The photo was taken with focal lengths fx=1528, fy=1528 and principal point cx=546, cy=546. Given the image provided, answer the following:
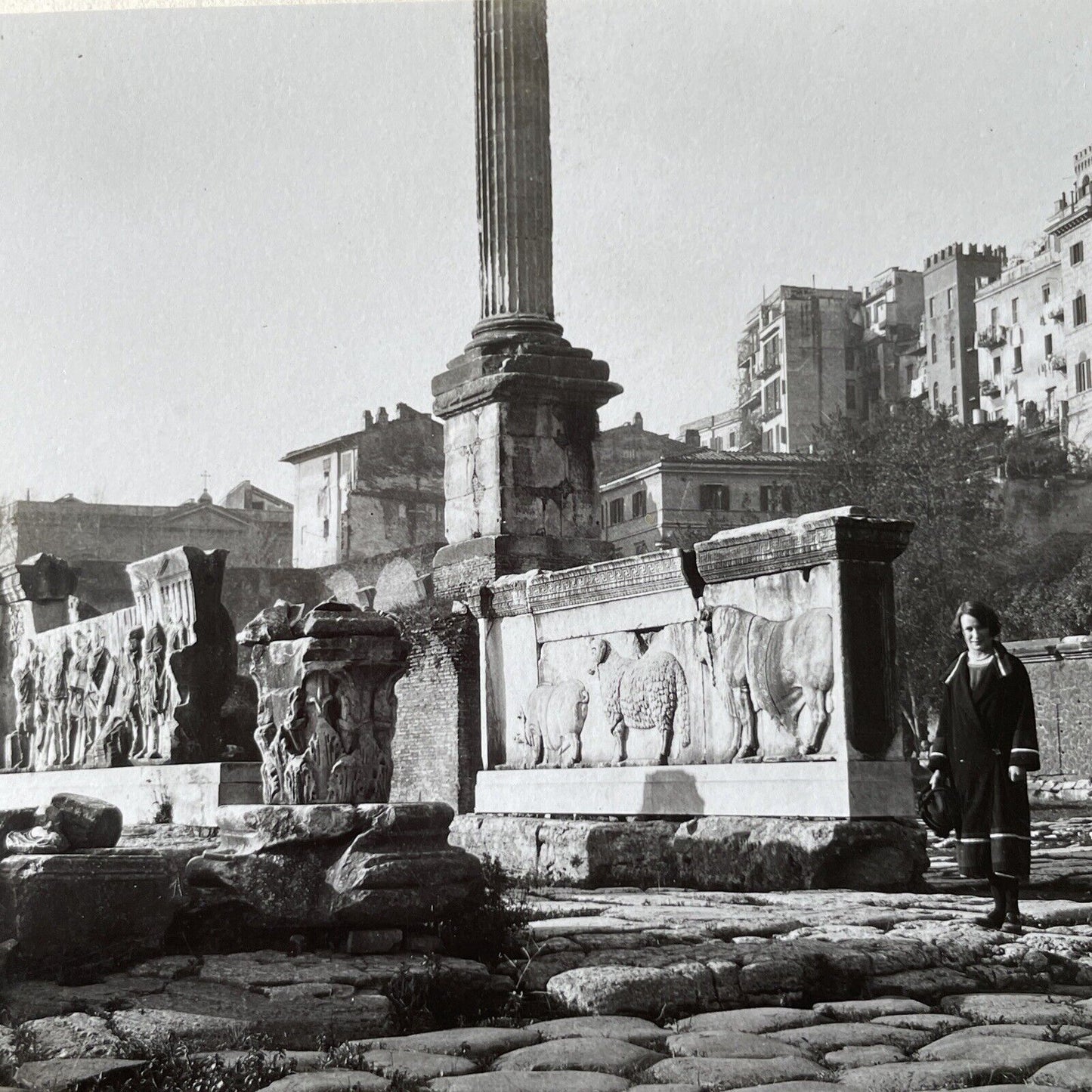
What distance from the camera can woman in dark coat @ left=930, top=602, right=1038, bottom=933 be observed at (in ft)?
21.9

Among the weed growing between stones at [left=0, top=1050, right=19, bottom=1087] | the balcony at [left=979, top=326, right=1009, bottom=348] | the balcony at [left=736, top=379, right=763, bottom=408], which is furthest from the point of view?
the balcony at [left=736, top=379, right=763, bottom=408]

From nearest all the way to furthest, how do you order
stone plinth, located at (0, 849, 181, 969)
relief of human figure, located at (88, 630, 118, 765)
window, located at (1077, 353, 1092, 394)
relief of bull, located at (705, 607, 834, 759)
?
stone plinth, located at (0, 849, 181, 969), relief of bull, located at (705, 607, 834, 759), relief of human figure, located at (88, 630, 118, 765), window, located at (1077, 353, 1092, 394)

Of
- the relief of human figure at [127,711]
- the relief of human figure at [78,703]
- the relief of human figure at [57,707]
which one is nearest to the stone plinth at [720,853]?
the relief of human figure at [127,711]

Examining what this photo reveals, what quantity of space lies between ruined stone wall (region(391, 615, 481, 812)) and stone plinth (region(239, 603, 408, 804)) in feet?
15.4

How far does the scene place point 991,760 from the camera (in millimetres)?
6773

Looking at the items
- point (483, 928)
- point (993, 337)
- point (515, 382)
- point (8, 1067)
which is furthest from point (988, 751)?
point (993, 337)

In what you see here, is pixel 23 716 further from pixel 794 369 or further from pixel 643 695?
pixel 794 369

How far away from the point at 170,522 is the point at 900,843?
137 ft

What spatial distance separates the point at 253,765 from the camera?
10.8 meters

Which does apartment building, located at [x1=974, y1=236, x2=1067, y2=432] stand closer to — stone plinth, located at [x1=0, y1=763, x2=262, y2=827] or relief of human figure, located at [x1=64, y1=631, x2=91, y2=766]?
relief of human figure, located at [x1=64, y1=631, x2=91, y2=766]

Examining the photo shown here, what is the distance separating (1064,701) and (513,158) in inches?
486

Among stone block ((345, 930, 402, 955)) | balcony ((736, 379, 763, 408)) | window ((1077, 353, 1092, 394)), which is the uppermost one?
balcony ((736, 379, 763, 408))

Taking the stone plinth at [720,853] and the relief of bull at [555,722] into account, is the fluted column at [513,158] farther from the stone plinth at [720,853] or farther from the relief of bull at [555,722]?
the stone plinth at [720,853]

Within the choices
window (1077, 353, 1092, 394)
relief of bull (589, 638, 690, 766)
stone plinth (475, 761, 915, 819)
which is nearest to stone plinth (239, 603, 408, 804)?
stone plinth (475, 761, 915, 819)
